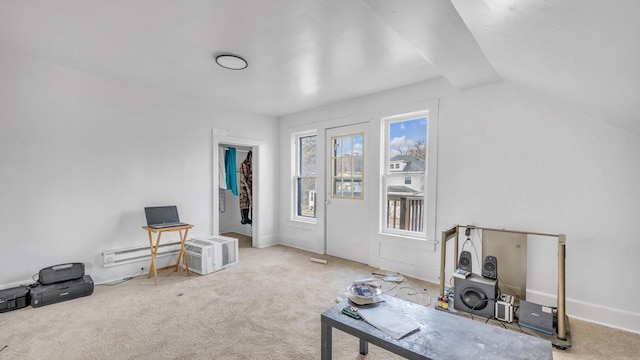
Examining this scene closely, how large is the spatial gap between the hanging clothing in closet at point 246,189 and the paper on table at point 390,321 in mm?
4284

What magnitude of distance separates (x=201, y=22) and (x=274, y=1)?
66cm

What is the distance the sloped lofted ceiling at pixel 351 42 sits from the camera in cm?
125

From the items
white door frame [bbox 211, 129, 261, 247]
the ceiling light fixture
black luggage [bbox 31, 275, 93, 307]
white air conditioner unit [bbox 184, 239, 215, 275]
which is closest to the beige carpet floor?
black luggage [bbox 31, 275, 93, 307]

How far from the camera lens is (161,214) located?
11.6 ft

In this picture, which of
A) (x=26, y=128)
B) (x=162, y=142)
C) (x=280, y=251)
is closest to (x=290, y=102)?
(x=162, y=142)

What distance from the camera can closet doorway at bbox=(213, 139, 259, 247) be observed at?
175 inches

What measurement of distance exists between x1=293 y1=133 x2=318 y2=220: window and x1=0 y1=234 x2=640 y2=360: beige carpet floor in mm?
1615

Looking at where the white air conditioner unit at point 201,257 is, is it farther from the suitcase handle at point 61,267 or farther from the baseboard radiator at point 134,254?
the suitcase handle at point 61,267

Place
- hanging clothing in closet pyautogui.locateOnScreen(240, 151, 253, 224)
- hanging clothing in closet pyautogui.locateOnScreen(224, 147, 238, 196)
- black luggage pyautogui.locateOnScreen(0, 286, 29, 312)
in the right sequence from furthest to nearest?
hanging clothing in closet pyautogui.locateOnScreen(240, 151, 253, 224) < hanging clothing in closet pyautogui.locateOnScreen(224, 147, 238, 196) < black luggage pyautogui.locateOnScreen(0, 286, 29, 312)

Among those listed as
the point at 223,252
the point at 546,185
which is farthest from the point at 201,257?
the point at 546,185

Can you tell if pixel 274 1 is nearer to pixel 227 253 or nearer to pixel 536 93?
pixel 536 93

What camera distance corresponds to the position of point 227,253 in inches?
152

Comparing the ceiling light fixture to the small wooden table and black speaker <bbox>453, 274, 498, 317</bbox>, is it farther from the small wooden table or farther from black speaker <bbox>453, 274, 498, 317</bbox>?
black speaker <bbox>453, 274, 498, 317</bbox>

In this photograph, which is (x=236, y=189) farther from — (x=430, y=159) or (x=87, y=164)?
(x=430, y=159)
